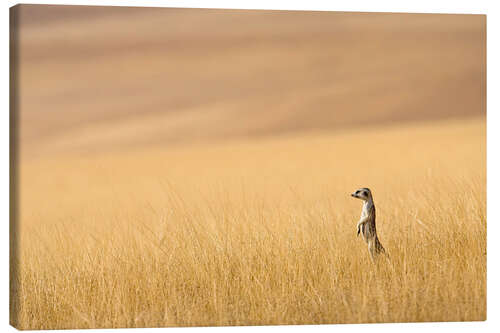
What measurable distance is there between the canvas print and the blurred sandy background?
0.02 metres

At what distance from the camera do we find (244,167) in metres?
8.98

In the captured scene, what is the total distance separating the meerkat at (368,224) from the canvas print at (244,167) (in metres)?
0.02

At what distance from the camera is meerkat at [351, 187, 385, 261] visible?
27.9ft

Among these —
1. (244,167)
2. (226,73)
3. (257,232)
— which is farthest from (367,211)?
(226,73)

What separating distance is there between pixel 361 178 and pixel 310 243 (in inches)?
35.0

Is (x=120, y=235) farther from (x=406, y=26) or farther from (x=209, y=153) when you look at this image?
(x=406, y=26)

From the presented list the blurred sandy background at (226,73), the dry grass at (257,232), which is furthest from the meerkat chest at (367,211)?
the blurred sandy background at (226,73)

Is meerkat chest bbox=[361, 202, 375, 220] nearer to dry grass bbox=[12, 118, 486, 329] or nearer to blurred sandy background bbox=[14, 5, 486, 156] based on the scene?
dry grass bbox=[12, 118, 486, 329]

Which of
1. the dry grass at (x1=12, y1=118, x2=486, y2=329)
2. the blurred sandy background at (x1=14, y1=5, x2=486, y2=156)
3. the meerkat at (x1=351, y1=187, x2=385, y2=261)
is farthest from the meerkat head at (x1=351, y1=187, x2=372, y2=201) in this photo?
the blurred sandy background at (x1=14, y1=5, x2=486, y2=156)

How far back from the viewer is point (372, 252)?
8.49 m

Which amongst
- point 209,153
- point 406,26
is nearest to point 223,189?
point 209,153

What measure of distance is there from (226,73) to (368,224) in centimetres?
201

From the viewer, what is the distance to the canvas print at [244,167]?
8.03 metres

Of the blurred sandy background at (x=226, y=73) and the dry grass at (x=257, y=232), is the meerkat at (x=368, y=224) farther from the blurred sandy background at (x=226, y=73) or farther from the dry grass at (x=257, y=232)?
the blurred sandy background at (x=226, y=73)
